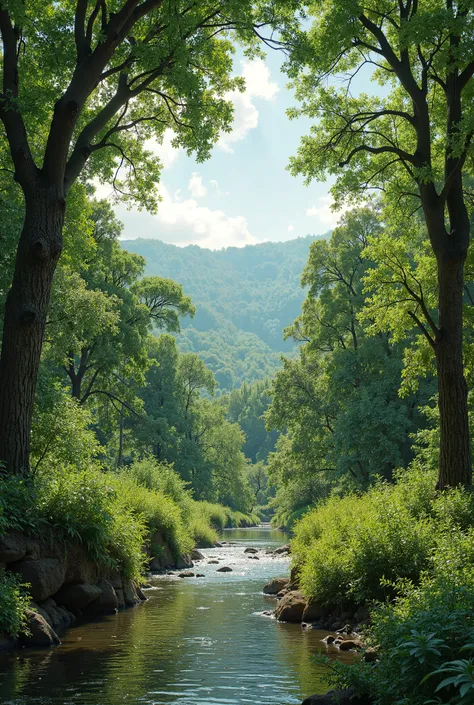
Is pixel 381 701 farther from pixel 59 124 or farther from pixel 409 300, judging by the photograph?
pixel 409 300

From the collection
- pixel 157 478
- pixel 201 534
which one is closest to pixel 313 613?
pixel 157 478

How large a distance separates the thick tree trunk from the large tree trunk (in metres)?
7.98

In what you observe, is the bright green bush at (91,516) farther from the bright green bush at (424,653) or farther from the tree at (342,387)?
the tree at (342,387)

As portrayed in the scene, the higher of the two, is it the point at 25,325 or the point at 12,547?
the point at 25,325

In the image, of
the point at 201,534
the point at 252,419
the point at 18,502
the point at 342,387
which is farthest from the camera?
the point at 252,419

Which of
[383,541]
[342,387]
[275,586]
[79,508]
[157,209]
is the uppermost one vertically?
[157,209]

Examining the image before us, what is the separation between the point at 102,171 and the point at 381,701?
47.6 feet

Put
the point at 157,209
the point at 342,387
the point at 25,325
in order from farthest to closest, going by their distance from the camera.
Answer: the point at 342,387 → the point at 157,209 → the point at 25,325

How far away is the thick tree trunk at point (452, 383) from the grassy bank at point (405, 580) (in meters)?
0.67

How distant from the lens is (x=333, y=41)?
14.6 m

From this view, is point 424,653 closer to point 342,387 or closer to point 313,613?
point 313,613

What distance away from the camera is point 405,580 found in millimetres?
10672

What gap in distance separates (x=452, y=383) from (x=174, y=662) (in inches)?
309

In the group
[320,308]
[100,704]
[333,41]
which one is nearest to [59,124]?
[333,41]
